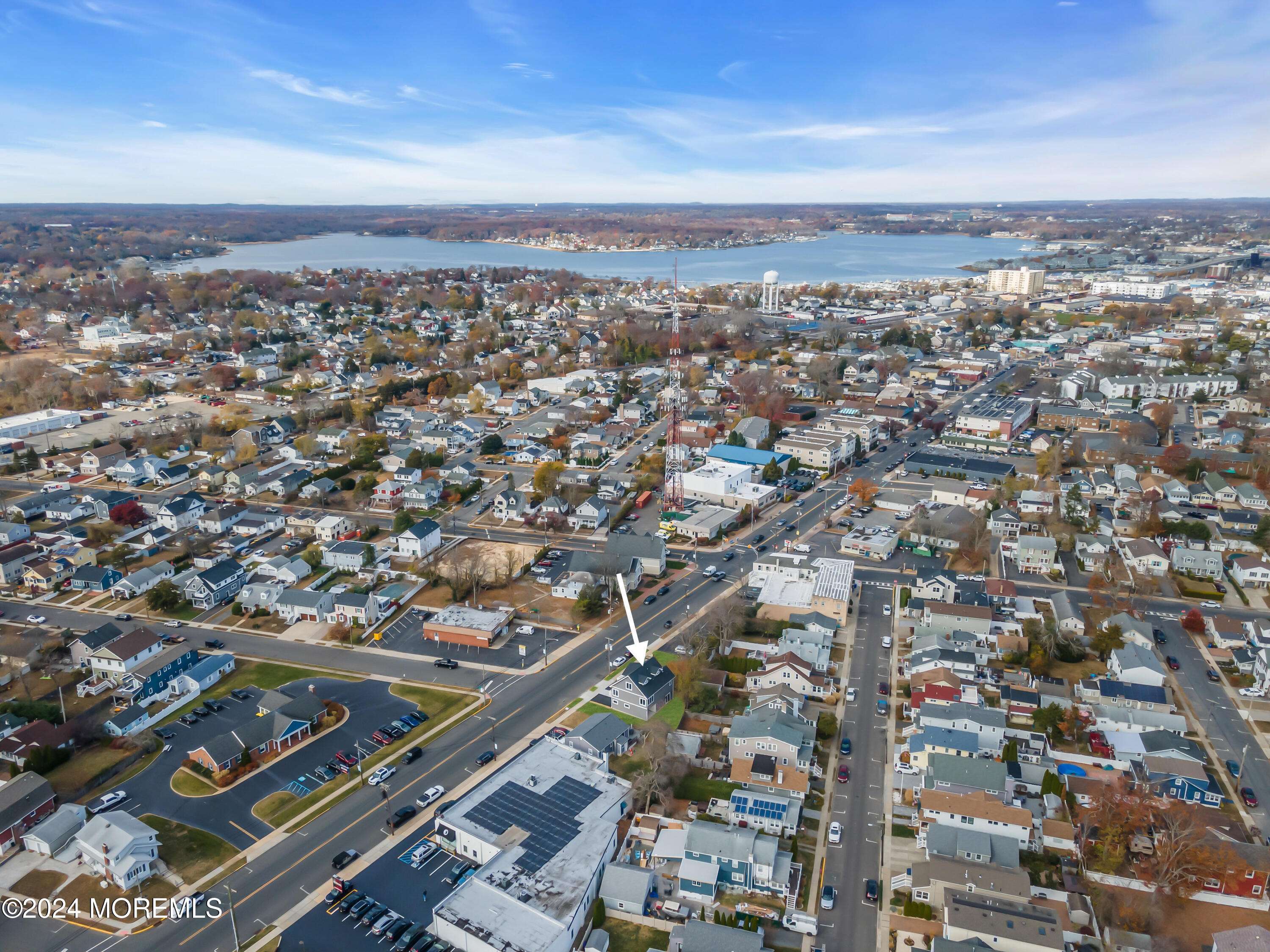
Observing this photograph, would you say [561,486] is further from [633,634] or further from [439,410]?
[439,410]

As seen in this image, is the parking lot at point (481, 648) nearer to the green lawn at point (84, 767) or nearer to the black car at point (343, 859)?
the green lawn at point (84, 767)

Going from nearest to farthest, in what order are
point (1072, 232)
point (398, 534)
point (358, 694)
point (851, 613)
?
point (358, 694) → point (851, 613) → point (398, 534) → point (1072, 232)

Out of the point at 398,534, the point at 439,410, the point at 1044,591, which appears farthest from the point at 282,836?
the point at 439,410

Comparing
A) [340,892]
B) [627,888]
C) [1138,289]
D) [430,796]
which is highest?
[1138,289]

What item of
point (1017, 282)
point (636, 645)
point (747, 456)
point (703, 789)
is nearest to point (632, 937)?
point (703, 789)

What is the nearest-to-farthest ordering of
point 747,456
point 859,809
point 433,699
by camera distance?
point 859,809
point 433,699
point 747,456

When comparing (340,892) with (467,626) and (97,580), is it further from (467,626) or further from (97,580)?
(97,580)

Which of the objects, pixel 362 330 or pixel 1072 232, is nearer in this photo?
pixel 362 330
